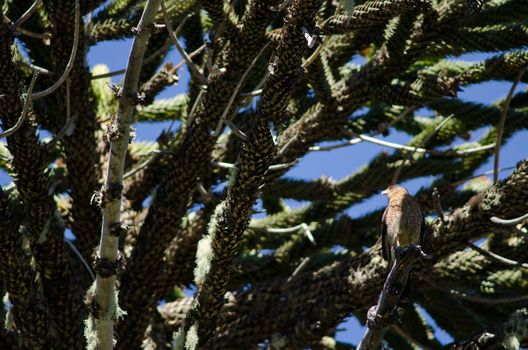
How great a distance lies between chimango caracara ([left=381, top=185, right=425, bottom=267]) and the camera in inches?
163

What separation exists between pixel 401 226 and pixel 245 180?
857 mm

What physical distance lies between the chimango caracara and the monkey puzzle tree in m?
0.13

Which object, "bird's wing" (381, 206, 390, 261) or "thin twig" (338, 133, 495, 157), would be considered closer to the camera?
"bird's wing" (381, 206, 390, 261)

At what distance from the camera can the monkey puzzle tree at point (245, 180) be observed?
12.6 feet

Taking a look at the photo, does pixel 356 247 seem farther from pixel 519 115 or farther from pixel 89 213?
pixel 89 213

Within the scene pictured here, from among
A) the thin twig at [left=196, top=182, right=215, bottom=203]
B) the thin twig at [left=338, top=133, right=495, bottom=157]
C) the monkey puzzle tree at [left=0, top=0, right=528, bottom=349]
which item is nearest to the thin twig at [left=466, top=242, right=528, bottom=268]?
the monkey puzzle tree at [left=0, top=0, right=528, bottom=349]

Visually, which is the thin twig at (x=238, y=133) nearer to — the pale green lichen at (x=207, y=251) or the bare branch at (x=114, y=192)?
the pale green lichen at (x=207, y=251)

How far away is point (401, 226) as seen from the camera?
414cm

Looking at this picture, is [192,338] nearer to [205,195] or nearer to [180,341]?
[180,341]

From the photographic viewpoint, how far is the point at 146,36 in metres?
3.38

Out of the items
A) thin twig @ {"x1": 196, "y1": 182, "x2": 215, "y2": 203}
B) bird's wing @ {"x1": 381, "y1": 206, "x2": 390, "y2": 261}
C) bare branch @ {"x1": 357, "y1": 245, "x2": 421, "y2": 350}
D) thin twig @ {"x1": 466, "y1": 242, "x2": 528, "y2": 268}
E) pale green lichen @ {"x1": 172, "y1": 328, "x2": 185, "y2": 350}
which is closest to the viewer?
bare branch @ {"x1": 357, "y1": 245, "x2": 421, "y2": 350}

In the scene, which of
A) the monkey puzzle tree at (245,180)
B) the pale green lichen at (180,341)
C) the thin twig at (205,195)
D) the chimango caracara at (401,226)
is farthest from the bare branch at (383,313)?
the thin twig at (205,195)

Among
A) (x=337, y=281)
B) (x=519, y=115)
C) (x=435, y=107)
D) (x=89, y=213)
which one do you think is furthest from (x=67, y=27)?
(x=519, y=115)

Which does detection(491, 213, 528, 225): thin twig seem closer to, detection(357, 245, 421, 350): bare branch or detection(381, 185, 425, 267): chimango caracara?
detection(381, 185, 425, 267): chimango caracara
